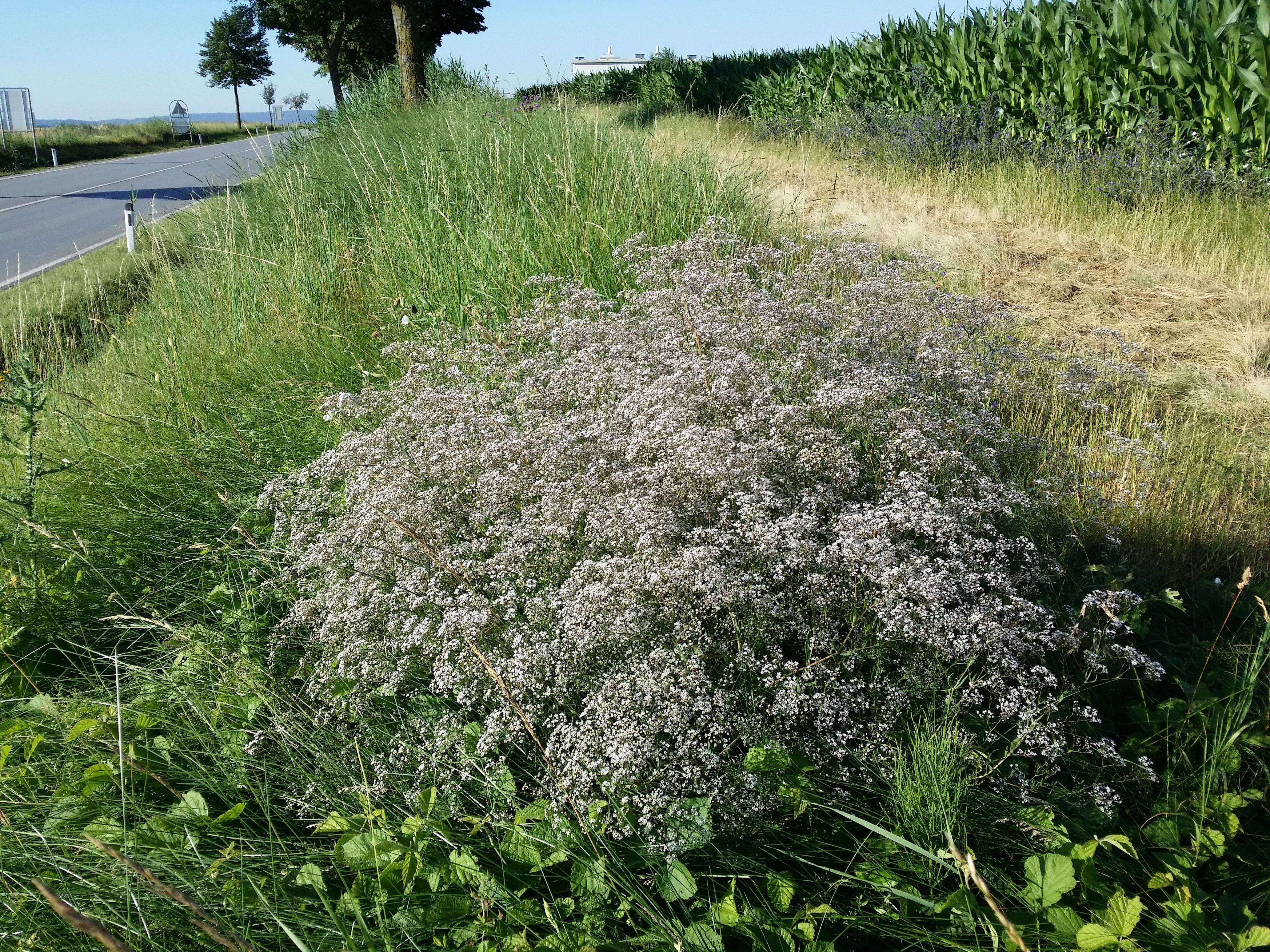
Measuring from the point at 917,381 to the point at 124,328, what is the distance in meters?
6.82

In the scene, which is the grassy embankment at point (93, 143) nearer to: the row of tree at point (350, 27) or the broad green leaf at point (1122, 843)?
the row of tree at point (350, 27)

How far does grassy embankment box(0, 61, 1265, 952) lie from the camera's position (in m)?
1.93

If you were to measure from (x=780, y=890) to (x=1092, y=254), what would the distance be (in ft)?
22.1

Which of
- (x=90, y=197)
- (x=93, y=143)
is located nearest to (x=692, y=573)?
(x=90, y=197)

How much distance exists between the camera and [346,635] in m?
2.53

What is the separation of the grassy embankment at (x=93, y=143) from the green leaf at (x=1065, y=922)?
31.7m

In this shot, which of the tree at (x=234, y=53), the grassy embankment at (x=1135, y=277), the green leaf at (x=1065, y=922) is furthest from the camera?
the tree at (x=234, y=53)

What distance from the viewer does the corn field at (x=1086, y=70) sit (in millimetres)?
8086

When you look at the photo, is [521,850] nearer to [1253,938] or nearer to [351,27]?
[1253,938]

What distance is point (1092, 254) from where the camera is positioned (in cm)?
698

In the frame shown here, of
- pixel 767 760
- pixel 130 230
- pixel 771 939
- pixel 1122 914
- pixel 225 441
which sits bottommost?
pixel 771 939

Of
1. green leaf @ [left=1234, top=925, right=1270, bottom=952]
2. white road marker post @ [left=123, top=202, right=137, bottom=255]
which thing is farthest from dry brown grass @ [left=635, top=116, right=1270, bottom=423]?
white road marker post @ [left=123, top=202, right=137, bottom=255]

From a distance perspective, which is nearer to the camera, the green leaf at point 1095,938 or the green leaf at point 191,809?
the green leaf at point 1095,938

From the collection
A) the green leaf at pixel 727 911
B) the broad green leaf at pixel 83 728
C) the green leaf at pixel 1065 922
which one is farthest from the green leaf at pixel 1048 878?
the broad green leaf at pixel 83 728
